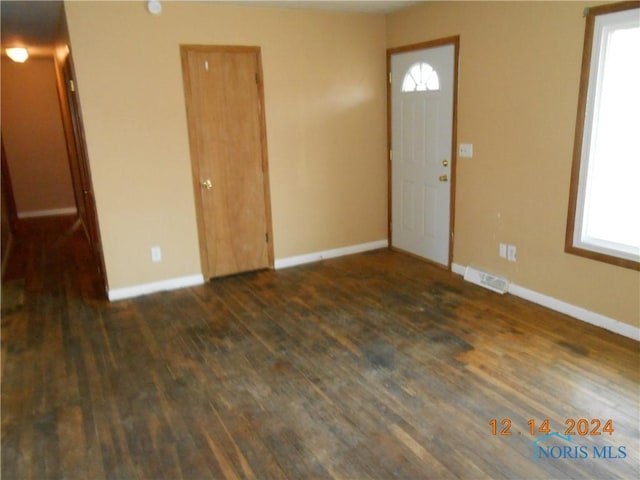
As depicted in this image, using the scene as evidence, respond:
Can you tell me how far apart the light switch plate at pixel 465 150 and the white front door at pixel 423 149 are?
12cm

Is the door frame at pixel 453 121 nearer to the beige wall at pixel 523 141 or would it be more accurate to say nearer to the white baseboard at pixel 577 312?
the beige wall at pixel 523 141

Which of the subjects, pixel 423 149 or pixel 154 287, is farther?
pixel 423 149

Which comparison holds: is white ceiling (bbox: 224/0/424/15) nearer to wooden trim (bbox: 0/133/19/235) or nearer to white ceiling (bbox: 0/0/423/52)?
white ceiling (bbox: 0/0/423/52)

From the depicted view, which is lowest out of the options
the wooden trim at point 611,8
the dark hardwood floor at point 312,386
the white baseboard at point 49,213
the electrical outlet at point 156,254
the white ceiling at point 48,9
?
the dark hardwood floor at point 312,386

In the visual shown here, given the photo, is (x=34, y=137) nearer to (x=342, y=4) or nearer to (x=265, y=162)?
(x=265, y=162)

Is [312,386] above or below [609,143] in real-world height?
below

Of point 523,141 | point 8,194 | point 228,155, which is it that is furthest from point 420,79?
point 8,194

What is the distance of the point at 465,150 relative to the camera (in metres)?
4.08

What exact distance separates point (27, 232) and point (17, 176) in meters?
1.34

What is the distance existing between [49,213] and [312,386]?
6.69 meters

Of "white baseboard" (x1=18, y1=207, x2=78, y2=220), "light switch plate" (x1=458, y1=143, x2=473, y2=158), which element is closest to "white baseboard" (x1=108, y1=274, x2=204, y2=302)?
"light switch plate" (x1=458, y1=143, x2=473, y2=158)

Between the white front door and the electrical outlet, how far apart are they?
246 cm

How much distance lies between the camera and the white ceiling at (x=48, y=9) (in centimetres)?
371

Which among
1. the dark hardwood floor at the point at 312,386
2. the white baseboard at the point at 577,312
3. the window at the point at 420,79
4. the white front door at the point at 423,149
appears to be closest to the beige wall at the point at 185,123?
the white front door at the point at 423,149
